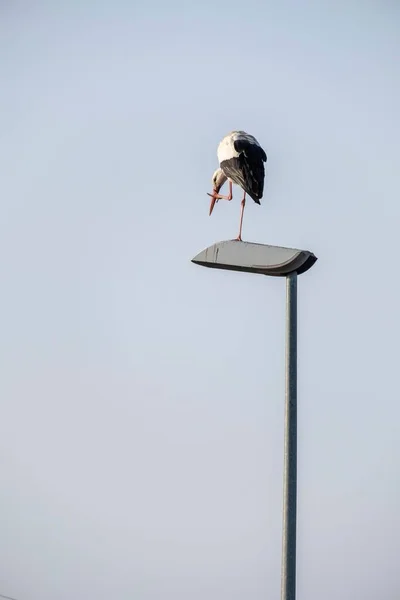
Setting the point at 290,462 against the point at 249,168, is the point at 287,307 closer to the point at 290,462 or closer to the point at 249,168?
the point at 290,462

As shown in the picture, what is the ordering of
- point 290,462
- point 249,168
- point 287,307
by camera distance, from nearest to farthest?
point 290,462, point 287,307, point 249,168

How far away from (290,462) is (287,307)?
32.4 inches

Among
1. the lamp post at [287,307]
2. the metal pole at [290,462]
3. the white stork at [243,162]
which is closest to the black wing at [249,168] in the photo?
the white stork at [243,162]

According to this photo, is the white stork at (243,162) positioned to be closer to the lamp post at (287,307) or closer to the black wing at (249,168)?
the black wing at (249,168)

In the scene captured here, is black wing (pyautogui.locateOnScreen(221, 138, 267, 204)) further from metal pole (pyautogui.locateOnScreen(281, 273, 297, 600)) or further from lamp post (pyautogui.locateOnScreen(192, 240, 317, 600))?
metal pole (pyautogui.locateOnScreen(281, 273, 297, 600))

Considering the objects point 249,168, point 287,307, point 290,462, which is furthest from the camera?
point 249,168

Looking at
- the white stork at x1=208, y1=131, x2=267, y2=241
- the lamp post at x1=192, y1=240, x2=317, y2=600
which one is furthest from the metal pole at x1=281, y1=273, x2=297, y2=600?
the white stork at x1=208, y1=131, x2=267, y2=241

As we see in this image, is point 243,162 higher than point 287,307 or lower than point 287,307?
higher

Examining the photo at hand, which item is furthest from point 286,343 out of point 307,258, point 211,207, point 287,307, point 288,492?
point 211,207

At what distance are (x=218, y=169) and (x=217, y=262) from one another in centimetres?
602

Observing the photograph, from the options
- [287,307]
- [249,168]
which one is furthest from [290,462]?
[249,168]

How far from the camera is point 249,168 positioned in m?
9.72

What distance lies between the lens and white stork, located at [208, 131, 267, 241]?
9645 mm

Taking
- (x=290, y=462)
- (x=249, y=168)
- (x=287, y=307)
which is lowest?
(x=290, y=462)
